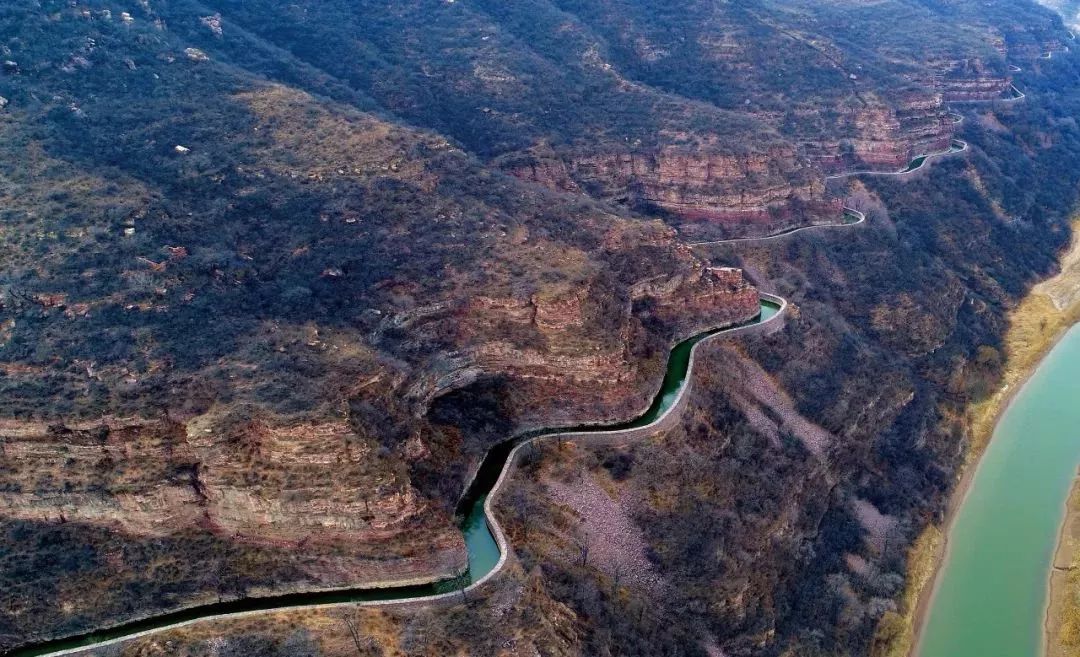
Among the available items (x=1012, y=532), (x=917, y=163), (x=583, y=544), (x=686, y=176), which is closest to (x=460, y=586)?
(x=583, y=544)

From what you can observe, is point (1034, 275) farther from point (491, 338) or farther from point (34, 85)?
point (34, 85)

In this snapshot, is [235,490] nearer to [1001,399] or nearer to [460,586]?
[460,586]

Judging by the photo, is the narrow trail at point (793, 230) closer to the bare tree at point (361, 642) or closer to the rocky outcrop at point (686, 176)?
the rocky outcrop at point (686, 176)

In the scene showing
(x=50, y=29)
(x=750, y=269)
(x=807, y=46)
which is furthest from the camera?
(x=807, y=46)

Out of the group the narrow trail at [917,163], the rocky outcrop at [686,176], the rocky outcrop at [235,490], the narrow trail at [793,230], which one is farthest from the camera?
the narrow trail at [917,163]

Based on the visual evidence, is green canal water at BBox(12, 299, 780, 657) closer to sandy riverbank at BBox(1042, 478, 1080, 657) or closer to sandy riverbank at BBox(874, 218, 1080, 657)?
sandy riverbank at BBox(874, 218, 1080, 657)

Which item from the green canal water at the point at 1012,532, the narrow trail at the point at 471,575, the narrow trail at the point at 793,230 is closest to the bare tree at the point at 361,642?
the narrow trail at the point at 471,575

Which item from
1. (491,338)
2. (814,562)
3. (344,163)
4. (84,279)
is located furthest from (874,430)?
(84,279)

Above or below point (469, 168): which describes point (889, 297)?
below
